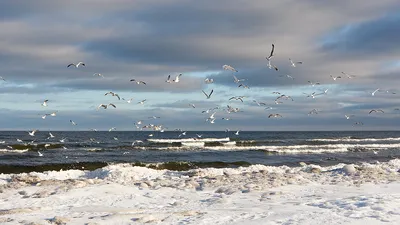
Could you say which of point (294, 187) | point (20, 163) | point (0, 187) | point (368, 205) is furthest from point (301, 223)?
point (20, 163)

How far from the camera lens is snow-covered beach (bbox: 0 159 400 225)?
37.0 ft

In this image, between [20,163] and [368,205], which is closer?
[368,205]

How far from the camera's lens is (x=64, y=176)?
82.0ft

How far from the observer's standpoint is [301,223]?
34.6 feet

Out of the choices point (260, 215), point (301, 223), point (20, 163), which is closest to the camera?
point (301, 223)

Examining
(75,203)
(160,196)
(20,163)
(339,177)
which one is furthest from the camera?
(20,163)

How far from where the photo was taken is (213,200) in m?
14.5

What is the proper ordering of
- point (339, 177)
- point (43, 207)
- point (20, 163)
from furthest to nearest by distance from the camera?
point (20, 163) → point (339, 177) → point (43, 207)

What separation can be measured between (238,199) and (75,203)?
217 inches

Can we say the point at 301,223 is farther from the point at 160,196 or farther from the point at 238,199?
the point at 160,196

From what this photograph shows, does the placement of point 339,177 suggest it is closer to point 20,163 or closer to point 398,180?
point 398,180

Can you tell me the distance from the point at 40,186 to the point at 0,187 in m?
1.61

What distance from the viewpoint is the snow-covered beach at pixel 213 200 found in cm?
1127

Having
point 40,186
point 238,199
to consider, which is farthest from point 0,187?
point 238,199
